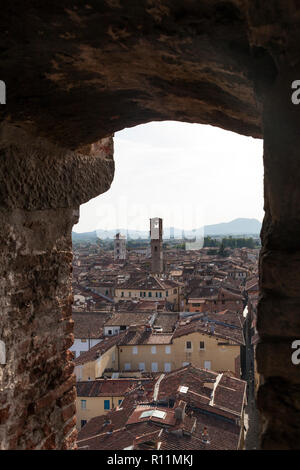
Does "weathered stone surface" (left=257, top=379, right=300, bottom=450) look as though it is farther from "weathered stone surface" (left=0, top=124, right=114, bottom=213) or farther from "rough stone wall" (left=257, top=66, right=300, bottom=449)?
"weathered stone surface" (left=0, top=124, right=114, bottom=213)

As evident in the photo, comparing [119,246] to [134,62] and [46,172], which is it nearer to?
[46,172]

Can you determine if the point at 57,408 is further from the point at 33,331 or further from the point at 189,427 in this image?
the point at 189,427

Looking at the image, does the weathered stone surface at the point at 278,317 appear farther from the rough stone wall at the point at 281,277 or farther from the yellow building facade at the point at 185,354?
the yellow building facade at the point at 185,354

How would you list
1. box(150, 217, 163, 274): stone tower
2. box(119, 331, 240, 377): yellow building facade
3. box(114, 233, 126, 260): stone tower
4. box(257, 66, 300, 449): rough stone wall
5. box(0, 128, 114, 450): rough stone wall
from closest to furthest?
box(257, 66, 300, 449): rough stone wall, box(0, 128, 114, 450): rough stone wall, box(119, 331, 240, 377): yellow building facade, box(150, 217, 163, 274): stone tower, box(114, 233, 126, 260): stone tower

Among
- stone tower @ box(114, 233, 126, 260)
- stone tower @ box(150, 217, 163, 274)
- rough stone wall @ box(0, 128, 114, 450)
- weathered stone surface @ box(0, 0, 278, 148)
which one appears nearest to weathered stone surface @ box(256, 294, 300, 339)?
weathered stone surface @ box(0, 0, 278, 148)

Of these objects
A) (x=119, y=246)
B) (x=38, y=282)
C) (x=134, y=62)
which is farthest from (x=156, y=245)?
(x=134, y=62)

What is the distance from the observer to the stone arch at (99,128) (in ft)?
4.62

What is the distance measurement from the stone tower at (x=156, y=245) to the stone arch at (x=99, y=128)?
4470 centimetres

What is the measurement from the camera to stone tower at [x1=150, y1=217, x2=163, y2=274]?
48.0m

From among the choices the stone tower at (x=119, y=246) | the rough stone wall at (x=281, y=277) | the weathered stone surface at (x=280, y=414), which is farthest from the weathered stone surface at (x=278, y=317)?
the stone tower at (x=119, y=246)

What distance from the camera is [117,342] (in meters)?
20.2

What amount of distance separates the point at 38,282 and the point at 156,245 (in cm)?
4558

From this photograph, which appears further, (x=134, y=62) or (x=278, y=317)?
(x=134, y=62)

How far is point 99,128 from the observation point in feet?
8.02
